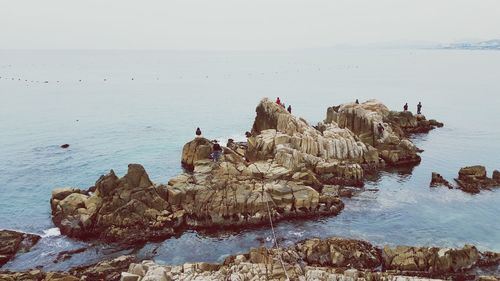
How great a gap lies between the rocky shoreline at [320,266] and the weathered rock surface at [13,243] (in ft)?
17.2

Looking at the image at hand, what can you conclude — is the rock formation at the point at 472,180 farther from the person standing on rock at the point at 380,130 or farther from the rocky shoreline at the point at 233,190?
the person standing on rock at the point at 380,130

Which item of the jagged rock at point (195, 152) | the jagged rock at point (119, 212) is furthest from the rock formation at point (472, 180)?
the jagged rock at point (119, 212)

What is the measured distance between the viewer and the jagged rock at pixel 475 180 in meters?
53.1

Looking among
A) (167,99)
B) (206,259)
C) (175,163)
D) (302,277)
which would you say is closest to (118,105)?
(167,99)

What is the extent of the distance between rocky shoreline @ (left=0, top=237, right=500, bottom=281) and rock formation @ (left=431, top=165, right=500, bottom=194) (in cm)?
1865

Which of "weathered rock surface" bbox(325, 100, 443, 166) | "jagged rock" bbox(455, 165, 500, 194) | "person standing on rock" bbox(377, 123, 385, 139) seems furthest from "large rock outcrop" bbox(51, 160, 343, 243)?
"person standing on rock" bbox(377, 123, 385, 139)

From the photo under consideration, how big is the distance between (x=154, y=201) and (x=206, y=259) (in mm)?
10127

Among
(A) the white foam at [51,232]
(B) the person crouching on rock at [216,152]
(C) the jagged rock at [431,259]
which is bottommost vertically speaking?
(C) the jagged rock at [431,259]

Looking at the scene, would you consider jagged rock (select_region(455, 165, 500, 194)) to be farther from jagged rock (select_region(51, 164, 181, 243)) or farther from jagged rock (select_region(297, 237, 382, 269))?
jagged rock (select_region(51, 164, 181, 243))

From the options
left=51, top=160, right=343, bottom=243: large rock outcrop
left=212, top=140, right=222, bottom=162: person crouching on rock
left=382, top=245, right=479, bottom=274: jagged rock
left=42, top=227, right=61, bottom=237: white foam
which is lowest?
left=382, top=245, right=479, bottom=274: jagged rock

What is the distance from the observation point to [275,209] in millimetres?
45000

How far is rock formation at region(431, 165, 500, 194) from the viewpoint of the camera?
175 feet

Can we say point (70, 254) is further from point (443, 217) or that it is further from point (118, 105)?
point (118, 105)

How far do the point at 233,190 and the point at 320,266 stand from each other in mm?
14600
